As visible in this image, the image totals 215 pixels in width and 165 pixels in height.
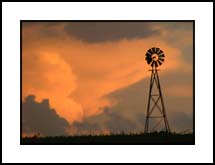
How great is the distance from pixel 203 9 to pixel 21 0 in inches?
166

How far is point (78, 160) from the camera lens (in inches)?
789

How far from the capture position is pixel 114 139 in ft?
67.2

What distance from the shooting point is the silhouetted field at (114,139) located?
2031 cm

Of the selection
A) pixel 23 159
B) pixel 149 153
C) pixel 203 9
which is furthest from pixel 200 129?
pixel 23 159

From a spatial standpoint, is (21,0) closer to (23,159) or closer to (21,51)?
(21,51)

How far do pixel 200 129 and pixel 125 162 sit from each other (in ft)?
6.24

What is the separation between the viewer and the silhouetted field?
20312 millimetres

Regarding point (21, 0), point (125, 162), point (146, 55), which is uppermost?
point (21, 0)

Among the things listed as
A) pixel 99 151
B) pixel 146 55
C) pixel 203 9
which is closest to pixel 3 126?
pixel 99 151

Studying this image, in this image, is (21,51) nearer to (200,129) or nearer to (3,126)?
(3,126)

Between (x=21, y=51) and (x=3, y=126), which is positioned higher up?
(x=21, y=51)

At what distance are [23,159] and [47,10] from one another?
3.48 metres

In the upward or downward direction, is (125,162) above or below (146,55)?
below

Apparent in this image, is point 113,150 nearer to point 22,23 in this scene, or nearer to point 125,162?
point 125,162
